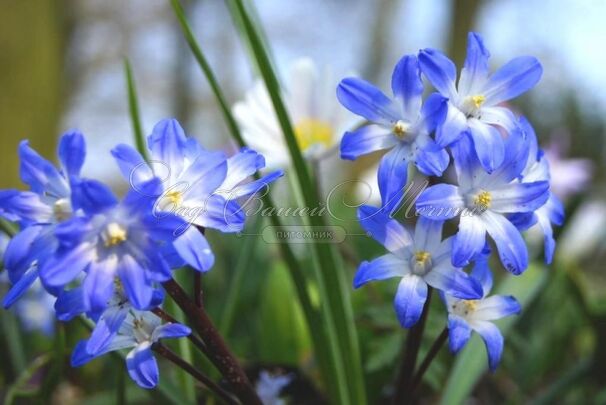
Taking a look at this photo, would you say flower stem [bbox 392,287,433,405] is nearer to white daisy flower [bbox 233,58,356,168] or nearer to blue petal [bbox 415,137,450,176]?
blue petal [bbox 415,137,450,176]

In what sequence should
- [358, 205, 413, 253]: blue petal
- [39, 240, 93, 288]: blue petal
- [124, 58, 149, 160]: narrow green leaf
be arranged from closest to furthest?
1. [39, 240, 93, 288]: blue petal
2. [358, 205, 413, 253]: blue petal
3. [124, 58, 149, 160]: narrow green leaf

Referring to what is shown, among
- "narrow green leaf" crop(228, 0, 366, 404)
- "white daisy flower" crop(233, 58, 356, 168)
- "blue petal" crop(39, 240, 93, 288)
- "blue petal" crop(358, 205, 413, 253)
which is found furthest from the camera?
"white daisy flower" crop(233, 58, 356, 168)

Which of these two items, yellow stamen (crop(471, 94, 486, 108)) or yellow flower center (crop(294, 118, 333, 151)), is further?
yellow flower center (crop(294, 118, 333, 151))

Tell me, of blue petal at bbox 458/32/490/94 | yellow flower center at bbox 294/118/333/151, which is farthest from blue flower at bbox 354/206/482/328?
yellow flower center at bbox 294/118/333/151

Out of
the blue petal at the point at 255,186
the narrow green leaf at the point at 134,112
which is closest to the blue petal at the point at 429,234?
the blue petal at the point at 255,186

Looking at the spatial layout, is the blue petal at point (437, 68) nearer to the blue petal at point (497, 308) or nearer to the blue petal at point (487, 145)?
the blue petal at point (487, 145)

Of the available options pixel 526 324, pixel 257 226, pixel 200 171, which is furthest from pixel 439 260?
pixel 526 324

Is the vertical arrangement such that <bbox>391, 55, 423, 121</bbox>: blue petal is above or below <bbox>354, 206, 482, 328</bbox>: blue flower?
above

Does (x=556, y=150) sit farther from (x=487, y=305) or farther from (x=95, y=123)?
(x=95, y=123)
